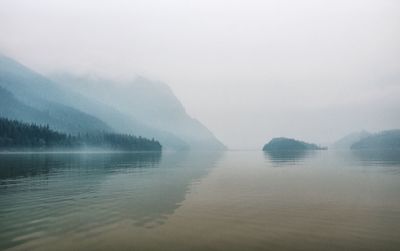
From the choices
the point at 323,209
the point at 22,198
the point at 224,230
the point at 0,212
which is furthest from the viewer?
the point at 22,198

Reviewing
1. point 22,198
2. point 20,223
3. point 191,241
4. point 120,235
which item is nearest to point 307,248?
point 191,241

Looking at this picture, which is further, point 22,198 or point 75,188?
point 75,188

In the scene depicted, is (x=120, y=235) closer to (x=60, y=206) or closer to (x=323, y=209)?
(x=60, y=206)

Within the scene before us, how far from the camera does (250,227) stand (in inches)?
911

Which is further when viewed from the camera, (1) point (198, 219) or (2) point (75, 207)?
(2) point (75, 207)

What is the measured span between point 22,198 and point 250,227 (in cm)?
2397

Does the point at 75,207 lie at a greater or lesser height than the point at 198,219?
greater

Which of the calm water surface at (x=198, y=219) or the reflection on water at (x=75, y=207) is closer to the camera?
the calm water surface at (x=198, y=219)

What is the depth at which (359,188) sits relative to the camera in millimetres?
43625

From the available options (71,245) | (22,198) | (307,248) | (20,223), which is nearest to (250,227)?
(307,248)

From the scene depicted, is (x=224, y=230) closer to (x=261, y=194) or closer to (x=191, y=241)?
(x=191, y=241)

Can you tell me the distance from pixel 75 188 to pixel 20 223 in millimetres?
19492

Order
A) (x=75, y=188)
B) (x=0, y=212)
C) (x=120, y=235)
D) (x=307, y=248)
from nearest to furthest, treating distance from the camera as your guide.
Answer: (x=307, y=248) → (x=120, y=235) → (x=0, y=212) → (x=75, y=188)

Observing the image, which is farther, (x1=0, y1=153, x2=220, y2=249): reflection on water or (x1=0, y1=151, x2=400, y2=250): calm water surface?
(x1=0, y1=153, x2=220, y2=249): reflection on water
